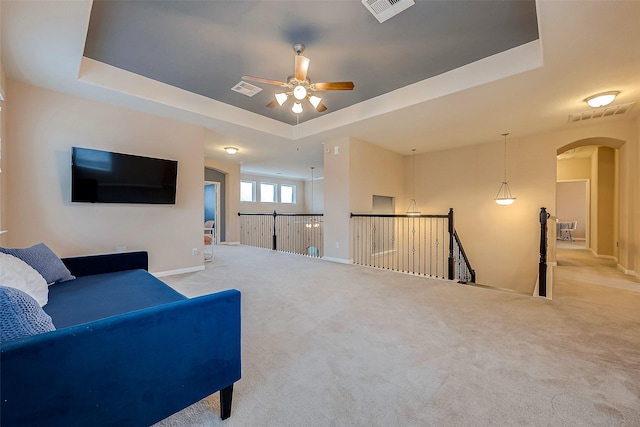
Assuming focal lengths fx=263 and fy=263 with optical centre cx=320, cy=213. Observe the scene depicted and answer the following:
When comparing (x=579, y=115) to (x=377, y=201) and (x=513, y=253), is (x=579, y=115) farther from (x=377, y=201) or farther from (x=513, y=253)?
(x=377, y=201)

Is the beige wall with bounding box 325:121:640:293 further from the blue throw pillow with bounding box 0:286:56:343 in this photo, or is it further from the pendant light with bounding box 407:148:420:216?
the blue throw pillow with bounding box 0:286:56:343

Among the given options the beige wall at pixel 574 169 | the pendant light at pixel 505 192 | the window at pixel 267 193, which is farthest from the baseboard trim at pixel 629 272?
the window at pixel 267 193

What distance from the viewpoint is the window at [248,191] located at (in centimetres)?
1057

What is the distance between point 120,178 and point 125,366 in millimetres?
3510

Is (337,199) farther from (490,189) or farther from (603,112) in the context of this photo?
(603,112)

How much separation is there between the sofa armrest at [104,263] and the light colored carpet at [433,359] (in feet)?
2.62

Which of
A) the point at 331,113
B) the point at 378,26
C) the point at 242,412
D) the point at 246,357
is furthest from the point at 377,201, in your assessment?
the point at 242,412

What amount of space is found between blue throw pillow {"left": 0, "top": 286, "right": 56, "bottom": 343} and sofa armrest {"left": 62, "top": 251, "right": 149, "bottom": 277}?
1.93 meters

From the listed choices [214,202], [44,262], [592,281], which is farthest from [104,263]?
[592,281]

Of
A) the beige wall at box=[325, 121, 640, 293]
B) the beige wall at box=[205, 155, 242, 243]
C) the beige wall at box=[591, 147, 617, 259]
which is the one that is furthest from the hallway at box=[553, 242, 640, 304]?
the beige wall at box=[205, 155, 242, 243]

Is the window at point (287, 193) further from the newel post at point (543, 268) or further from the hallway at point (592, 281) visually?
the newel post at point (543, 268)

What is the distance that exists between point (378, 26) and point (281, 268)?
3804 millimetres

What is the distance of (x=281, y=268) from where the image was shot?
477 centimetres

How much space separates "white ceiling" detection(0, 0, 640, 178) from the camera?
2127 mm
